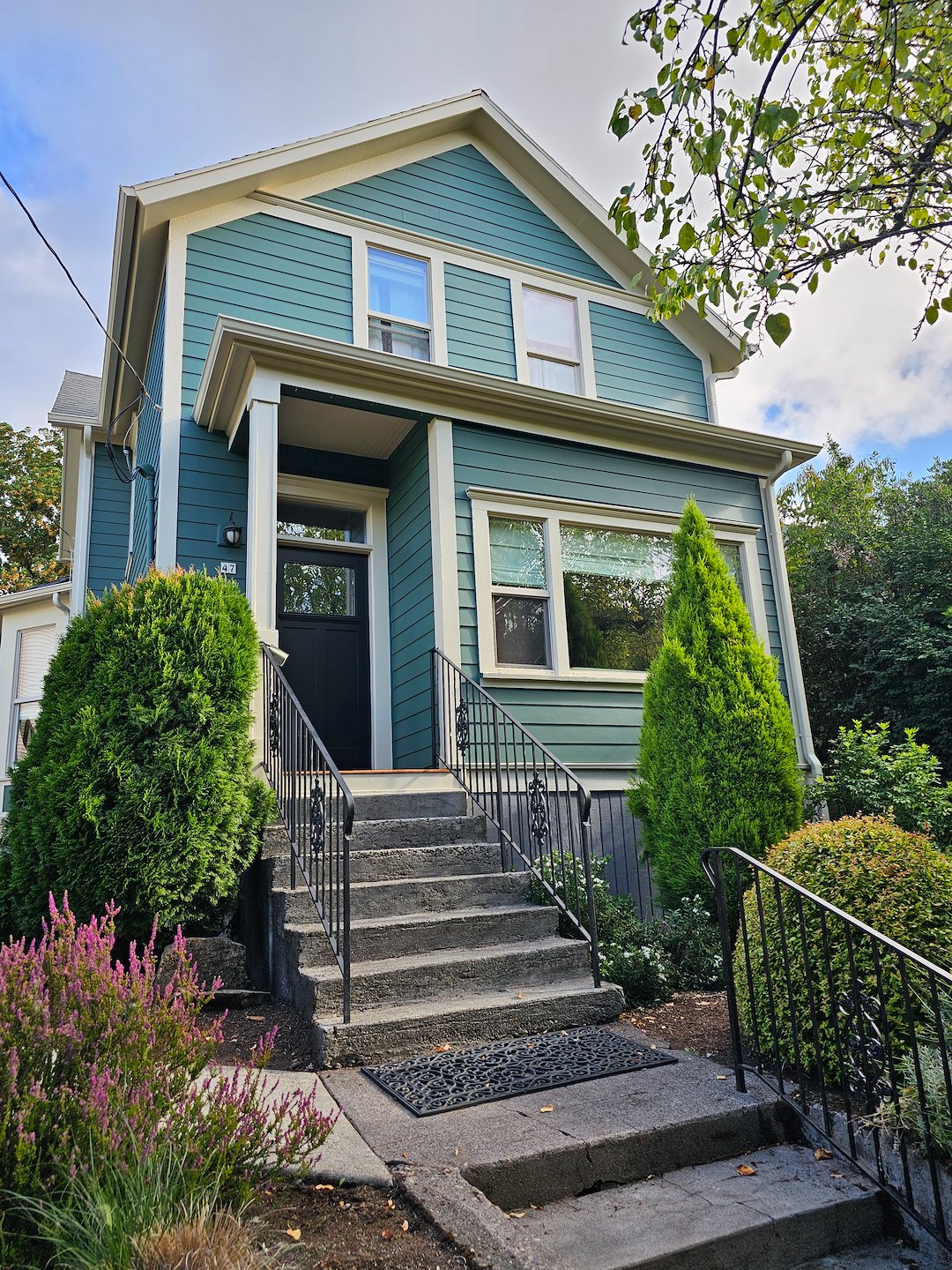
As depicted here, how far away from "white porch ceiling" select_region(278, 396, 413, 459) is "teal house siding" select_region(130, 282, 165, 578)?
3.82 feet

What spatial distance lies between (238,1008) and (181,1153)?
7.41 ft

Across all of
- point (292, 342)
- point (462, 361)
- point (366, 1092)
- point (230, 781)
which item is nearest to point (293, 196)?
point (462, 361)

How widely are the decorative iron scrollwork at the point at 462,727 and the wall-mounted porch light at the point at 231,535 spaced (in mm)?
2380

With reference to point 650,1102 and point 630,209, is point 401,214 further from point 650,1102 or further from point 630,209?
point 650,1102

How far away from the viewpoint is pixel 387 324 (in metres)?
8.42

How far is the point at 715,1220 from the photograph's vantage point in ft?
8.31

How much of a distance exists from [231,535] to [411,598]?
5.31 feet

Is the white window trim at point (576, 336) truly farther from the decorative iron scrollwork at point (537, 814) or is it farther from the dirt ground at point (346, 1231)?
the dirt ground at point (346, 1231)

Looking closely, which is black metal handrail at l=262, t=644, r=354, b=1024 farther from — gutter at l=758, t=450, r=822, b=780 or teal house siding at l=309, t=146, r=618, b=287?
teal house siding at l=309, t=146, r=618, b=287

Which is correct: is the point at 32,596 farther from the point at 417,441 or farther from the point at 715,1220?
the point at 715,1220

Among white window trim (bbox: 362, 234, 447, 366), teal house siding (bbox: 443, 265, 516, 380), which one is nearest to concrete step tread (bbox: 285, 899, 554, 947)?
white window trim (bbox: 362, 234, 447, 366)

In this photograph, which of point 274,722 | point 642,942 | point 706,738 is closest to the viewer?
point 642,942

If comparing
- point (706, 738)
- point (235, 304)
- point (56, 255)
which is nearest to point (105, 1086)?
point (706, 738)

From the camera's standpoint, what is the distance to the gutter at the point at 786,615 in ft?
27.3
